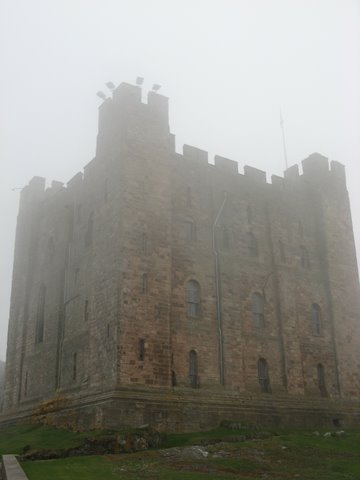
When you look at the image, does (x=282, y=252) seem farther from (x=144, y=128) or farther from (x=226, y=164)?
(x=144, y=128)

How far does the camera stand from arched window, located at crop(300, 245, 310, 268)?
116 feet

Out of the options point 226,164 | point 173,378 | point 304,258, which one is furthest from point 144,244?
point 304,258

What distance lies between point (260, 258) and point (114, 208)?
9424 millimetres

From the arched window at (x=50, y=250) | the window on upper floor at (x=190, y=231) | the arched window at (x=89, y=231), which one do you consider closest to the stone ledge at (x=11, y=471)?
the arched window at (x=89, y=231)

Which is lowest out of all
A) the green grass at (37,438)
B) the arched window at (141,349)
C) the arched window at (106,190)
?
the green grass at (37,438)

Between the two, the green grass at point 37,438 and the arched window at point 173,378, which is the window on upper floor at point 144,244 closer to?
the arched window at point 173,378

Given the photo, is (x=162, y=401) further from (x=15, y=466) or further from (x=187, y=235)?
(x=15, y=466)

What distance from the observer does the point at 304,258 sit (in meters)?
35.7

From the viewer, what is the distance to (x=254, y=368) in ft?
101

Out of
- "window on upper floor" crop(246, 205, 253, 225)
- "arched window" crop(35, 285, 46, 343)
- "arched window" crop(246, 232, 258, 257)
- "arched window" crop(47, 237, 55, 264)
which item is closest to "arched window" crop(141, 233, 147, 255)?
"arched window" crop(246, 232, 258, 257)

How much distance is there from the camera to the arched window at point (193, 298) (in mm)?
29616

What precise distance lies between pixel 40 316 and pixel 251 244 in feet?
43.2

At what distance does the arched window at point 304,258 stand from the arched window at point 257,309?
14.2 feet

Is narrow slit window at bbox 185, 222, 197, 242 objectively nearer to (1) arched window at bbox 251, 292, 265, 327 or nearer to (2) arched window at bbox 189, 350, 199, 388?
(1) arched window at bbox 251, 292, 265, 327
